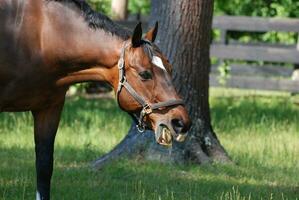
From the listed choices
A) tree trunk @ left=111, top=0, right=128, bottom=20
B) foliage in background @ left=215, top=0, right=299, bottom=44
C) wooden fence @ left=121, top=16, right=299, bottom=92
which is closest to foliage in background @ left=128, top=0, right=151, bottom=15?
foliage in background @ left=215, top=0, right=299, bottom=44

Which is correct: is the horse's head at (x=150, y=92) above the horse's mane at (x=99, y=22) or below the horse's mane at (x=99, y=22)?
below

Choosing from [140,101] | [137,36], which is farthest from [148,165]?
[137,36]

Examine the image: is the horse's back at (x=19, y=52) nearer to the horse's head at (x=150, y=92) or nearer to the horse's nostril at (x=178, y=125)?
the horse's head at (x=150, y=92)

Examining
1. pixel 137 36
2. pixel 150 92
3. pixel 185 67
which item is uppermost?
pixel 137 36

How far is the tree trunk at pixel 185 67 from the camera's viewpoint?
338 inches

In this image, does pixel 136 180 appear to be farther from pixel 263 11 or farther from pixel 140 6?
pixel 140 6

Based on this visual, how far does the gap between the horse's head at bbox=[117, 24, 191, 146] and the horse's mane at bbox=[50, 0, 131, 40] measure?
21cm

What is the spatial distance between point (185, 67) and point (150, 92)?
3.05 metres

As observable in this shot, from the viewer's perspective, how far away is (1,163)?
8.53 m

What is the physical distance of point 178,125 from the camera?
5.55 metres

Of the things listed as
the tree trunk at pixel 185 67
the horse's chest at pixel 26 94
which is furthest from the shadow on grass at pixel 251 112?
the horse's chest at pixel 26 94

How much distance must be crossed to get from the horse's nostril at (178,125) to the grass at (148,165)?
1288mm

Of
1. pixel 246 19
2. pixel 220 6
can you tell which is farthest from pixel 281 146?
pixel 220 6

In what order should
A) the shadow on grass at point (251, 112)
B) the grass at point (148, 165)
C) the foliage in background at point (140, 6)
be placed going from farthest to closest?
the foliage in background at point (140, 6), the shadow on grass at point (251, 112), the grass at point (148, 165)
